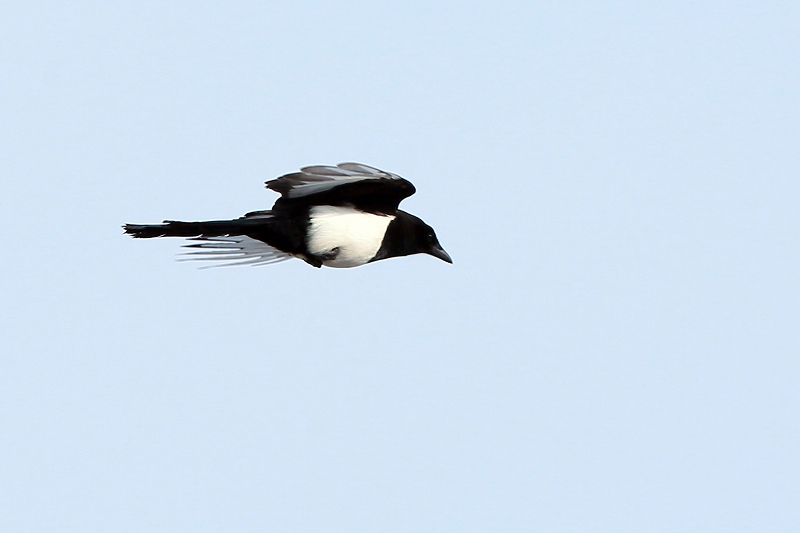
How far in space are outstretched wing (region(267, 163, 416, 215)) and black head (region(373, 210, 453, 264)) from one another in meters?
0.25

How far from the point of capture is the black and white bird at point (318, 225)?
6352 millimetres

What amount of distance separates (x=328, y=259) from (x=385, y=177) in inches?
26.6

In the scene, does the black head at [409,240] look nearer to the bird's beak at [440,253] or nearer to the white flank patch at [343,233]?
the bird's beak at [440,253]

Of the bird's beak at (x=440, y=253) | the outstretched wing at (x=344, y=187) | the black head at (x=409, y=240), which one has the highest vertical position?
the outstretched wing at (x=344, y=187)

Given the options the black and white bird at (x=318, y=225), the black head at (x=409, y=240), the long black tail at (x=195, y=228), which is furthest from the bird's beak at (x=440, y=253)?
the long black tail at (x=195, y=228)

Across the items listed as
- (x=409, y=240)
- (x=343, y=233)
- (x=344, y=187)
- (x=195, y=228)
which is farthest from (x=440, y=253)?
(x=195, y=228)

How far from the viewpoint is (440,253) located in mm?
7500

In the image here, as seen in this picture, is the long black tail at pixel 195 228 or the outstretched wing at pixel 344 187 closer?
the outstretched wing at pixel 344 187

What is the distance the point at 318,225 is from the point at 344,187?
0.33 m

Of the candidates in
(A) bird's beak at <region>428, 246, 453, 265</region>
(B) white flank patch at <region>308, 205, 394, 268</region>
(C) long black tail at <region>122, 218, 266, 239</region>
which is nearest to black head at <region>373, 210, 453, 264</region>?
(A) bird's beak at <region>428, 246, 453, 265</region>

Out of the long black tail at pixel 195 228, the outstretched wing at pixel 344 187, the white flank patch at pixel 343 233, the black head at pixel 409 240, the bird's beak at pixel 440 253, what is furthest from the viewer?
the bird's beak at pixel 440 253

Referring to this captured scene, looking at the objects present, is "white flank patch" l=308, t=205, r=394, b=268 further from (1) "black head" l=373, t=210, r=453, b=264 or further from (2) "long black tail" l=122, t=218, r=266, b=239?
(2) "long black tail" l=122, t=218, r=266, b=239

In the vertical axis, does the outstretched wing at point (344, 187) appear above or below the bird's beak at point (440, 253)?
above

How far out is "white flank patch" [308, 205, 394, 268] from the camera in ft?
21.6
